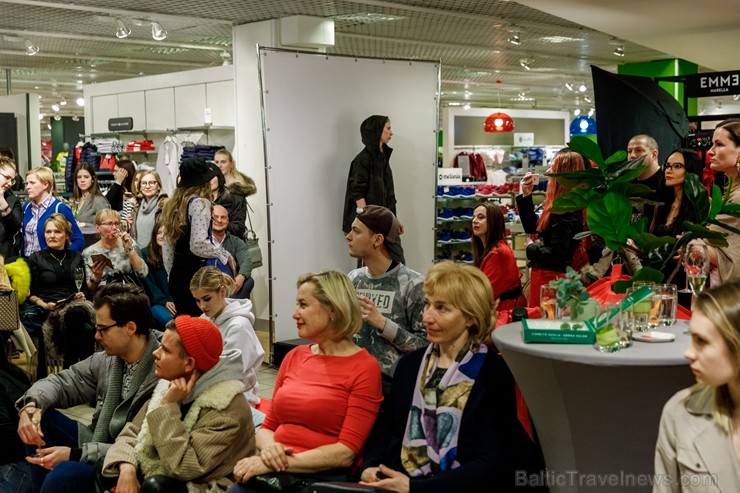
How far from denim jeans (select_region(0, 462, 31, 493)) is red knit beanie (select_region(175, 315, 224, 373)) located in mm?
1281

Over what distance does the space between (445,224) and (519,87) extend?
1023cm

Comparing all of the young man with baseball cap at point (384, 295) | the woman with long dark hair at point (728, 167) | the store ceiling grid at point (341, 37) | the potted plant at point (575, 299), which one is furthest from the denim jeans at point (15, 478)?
the store ceiling grid at point (341, 37)

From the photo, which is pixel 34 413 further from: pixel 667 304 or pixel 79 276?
pixel 79 276

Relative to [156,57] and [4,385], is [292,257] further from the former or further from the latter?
[156,57]

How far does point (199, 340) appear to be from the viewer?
10.9 ft

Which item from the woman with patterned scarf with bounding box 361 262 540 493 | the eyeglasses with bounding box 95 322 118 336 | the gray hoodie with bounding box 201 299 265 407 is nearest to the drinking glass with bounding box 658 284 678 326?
the woman with patterned scarf with bounding box 361 262 540 493

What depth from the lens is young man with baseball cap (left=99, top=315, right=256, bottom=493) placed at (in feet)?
10.5

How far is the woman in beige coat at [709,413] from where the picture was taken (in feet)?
7.11

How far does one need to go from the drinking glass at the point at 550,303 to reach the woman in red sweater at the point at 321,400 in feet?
2.06

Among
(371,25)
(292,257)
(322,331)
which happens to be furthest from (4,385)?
(371,25)

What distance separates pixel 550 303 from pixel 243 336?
6.34 ft

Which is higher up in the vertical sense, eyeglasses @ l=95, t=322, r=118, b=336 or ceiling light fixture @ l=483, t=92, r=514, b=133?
ceiling light fixture @ l=483, t=92, r=514, b=133

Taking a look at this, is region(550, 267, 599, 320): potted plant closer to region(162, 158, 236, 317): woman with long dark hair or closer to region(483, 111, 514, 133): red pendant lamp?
region(162, 158, 236, 317): woman with long dark hair

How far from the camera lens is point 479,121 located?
18672 mm
